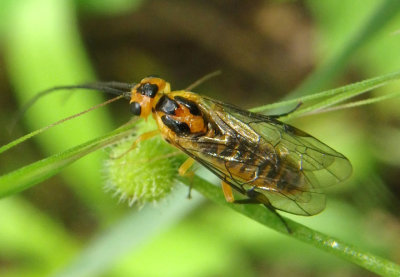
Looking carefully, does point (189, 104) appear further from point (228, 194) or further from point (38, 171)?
point (38, 171)

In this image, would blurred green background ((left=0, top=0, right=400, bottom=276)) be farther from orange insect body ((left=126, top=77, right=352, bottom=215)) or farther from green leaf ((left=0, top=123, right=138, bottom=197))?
green leaf ((left=0, top=123, right=138, bottom=197))

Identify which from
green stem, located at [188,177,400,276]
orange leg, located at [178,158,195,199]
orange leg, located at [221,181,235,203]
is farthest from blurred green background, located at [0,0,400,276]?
green stem, located at [188,177,400,276]

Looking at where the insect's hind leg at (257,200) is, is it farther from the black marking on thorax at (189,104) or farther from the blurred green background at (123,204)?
the blurred green background at (123,204)

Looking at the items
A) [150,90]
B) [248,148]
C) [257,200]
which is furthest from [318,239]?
[150,90]

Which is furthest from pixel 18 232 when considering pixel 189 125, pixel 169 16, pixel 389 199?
pixel 389 199

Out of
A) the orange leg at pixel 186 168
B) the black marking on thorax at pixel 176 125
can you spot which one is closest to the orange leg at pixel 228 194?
the orange leg at pixel 186 168
